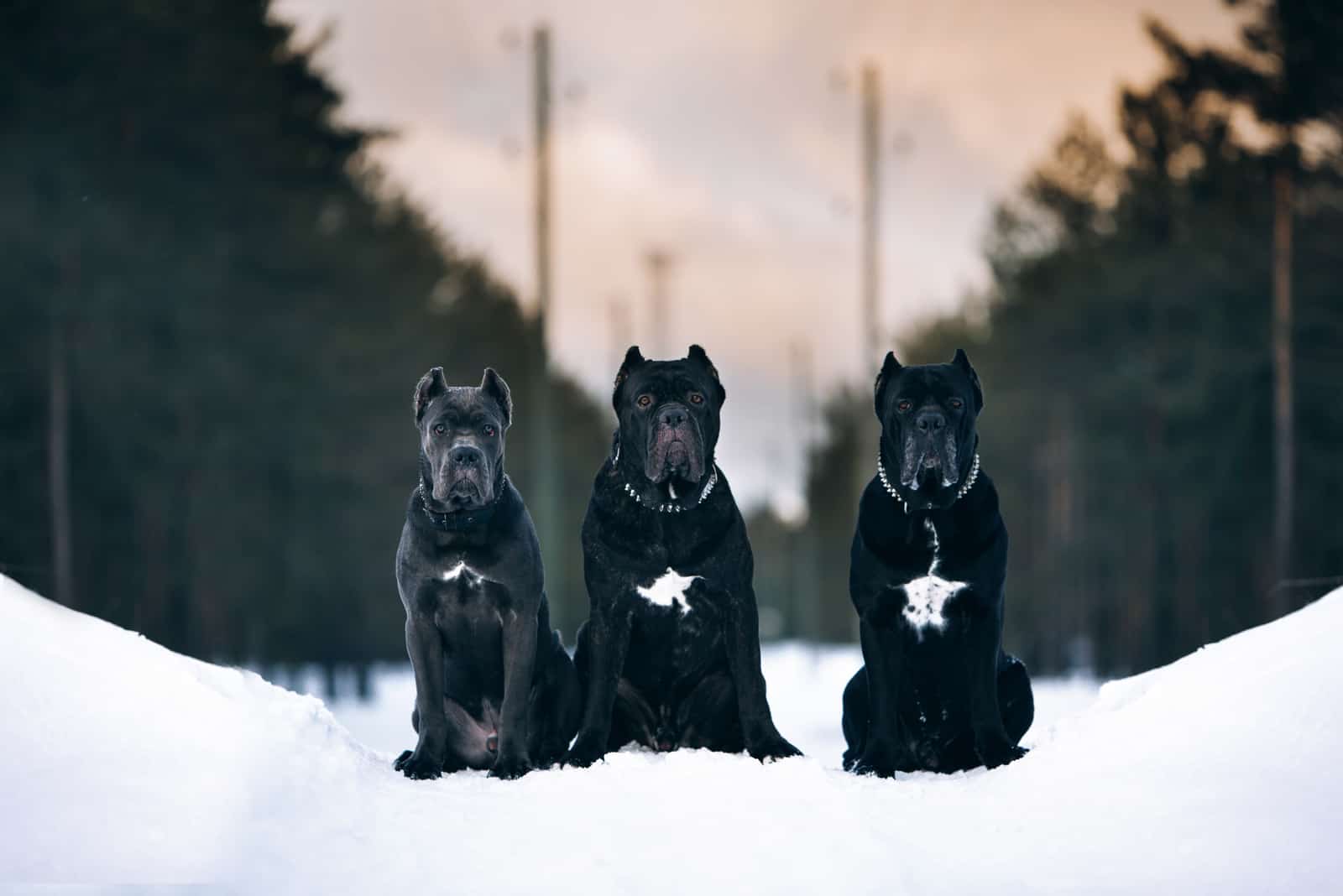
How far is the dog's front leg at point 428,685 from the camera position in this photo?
7.15 m

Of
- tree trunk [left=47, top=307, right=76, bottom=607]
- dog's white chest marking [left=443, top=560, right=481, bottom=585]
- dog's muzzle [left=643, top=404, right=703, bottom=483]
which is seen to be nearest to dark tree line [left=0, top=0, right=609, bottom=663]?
tree trunk [left=47, top=307, right=76, bottom=607]

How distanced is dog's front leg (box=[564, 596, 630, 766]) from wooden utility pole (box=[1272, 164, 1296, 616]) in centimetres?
1825

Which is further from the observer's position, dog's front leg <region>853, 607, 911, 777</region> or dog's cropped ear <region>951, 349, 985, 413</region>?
dog's cropped ear <region>951, 349, 985, 413</region>

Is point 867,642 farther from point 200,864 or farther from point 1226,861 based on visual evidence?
point 200,864

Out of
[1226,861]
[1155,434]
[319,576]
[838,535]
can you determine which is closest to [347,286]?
[319,576]

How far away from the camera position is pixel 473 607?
23.4 feet

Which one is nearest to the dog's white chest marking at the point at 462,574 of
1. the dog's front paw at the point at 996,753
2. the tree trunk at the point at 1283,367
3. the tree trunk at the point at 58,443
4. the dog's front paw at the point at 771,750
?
the dog's front paw at the point at 771,750

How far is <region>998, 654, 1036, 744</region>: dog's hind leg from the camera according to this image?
7.77m

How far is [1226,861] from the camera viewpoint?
18.6 feet

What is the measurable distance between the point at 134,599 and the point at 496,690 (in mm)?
15002

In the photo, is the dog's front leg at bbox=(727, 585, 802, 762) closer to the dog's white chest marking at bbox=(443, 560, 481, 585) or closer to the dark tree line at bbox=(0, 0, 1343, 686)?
the dog's white chest marking at bbox=(443, 560, 481, 585)

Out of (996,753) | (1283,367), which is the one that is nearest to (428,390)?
(996,753)

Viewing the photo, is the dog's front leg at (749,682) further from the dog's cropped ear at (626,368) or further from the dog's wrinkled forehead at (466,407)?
the dog's wrinkled forehead at (466,407)

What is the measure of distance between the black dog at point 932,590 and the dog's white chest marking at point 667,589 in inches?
33.4
